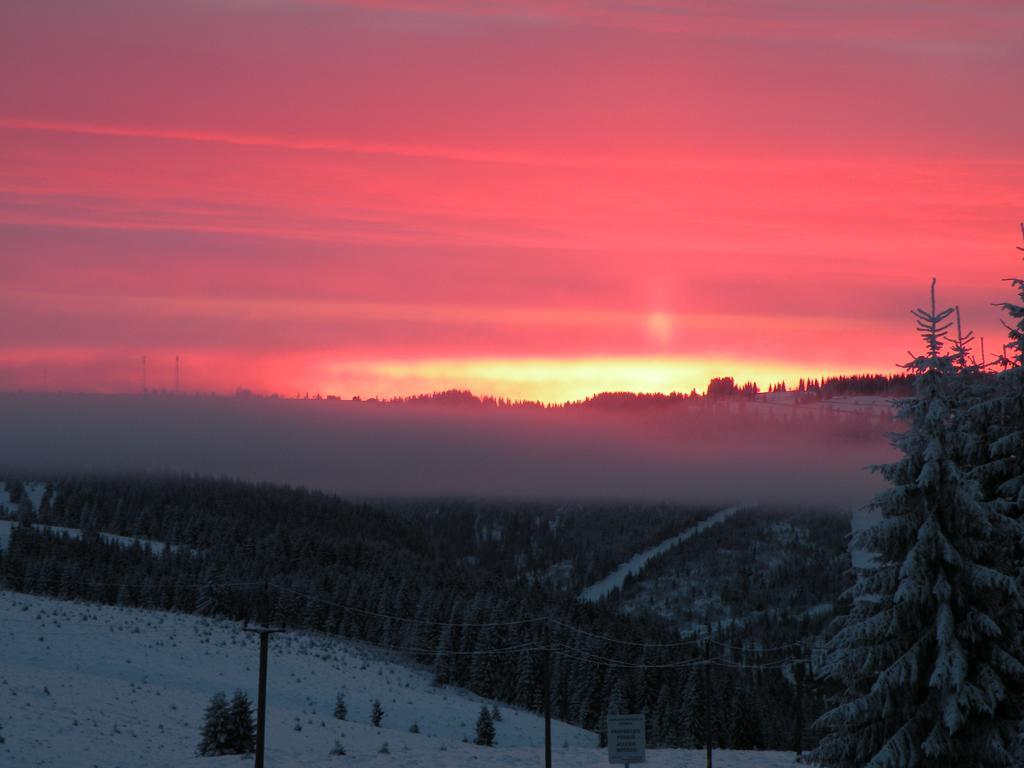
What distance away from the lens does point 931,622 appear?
2811 cm

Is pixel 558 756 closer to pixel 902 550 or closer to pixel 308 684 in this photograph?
pixel 902 550

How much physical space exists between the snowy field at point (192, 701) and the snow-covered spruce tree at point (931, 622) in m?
18.8

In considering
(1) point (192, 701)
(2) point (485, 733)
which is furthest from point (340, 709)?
(1) point (192, 701)

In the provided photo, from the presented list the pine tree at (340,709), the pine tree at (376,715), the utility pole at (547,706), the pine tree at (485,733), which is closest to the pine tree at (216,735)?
the utility pole at (547,706)

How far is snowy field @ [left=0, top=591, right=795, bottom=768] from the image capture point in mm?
45938

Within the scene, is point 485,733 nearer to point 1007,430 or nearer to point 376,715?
point 376,715

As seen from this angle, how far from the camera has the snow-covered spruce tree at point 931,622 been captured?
27.1m

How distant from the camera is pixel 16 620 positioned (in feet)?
269

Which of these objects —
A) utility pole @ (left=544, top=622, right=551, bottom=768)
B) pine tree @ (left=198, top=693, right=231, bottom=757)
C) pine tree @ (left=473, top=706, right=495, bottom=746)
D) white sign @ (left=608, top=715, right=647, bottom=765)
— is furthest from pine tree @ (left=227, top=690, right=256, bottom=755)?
pine tree @ (left=473, top=706, right=495, bottom=746)

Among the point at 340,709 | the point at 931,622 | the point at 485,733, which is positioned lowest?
the point at 485,733

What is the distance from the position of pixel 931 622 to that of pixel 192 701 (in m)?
44.0

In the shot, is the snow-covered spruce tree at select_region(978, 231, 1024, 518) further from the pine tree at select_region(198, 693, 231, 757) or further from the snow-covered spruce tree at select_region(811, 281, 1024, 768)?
the pine tree at select_region(198, 693, 231, 757)

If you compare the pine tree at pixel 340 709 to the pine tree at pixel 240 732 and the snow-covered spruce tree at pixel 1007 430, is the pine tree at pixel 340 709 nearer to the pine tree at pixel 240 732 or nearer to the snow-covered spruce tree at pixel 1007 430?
the pine tree at pixel 240 732

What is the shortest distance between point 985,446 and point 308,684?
198 feet
